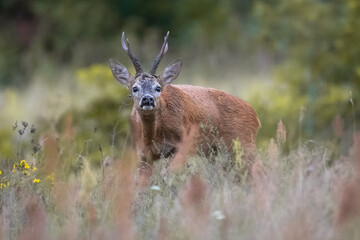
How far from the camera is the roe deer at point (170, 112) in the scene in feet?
26.9

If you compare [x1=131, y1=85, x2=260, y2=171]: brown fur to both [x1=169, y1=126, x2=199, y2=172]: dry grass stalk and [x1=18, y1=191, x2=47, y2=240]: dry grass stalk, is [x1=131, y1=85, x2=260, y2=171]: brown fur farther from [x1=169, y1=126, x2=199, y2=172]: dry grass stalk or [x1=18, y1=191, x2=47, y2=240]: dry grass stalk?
[x1=18, y1=191, x2=47, y2=240]: dry grass stalk

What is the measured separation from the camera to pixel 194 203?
4.91 metres

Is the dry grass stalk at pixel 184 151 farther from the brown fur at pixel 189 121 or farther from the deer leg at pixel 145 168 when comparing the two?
the brown fur at pixel 189 121

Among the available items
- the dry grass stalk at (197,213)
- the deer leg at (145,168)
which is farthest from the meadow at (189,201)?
the deer leg at (145,168)

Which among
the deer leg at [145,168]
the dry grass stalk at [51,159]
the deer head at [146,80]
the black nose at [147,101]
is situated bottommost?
the deer leg at [145,168]

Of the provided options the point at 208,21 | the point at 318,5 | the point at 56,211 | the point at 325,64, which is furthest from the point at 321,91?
the point at 208,21

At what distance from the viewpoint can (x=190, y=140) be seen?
20.3 feet

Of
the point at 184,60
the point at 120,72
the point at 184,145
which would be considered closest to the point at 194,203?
the point at 184,145

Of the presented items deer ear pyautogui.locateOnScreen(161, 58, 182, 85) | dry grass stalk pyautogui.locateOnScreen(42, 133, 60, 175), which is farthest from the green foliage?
dry grass stalk pyautogui.locateOnScreen(42, 133, 60, 175)

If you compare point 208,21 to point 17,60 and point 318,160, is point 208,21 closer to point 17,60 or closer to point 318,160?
point 17,60

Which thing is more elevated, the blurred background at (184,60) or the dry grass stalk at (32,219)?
the blurred background at (184,60)

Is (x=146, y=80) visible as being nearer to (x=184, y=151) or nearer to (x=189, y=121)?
(x=189, y=121)

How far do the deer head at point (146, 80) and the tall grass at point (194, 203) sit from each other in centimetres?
108

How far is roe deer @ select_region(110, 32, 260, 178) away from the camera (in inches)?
323
